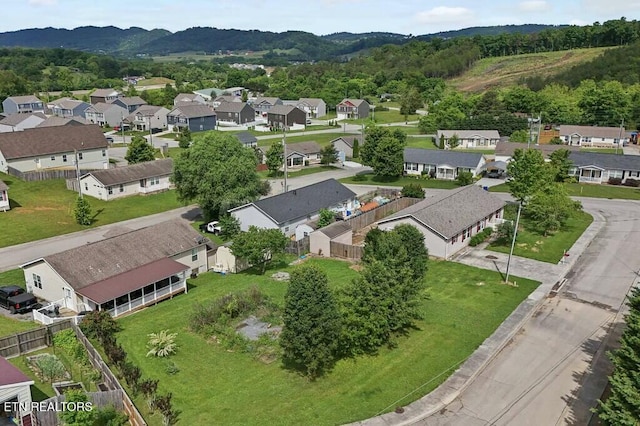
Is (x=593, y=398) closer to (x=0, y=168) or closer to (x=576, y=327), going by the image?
(x=576, y=327)

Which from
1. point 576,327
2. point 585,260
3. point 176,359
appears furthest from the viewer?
point 585,260

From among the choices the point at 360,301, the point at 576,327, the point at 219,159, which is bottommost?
the point at 576,327

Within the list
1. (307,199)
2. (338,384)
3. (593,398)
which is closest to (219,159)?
(307,199)

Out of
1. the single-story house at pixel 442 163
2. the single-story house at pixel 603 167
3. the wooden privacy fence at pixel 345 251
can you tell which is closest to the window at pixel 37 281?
the wooden privacy fence at pixel 345 251

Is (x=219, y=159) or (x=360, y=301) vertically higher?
(x=219, y=159)

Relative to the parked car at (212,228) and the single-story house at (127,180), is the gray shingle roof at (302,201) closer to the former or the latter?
the parked car at (212,228)

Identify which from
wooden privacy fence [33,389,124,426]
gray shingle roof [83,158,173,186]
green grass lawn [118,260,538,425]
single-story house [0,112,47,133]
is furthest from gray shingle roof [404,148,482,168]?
single-story house [0,112,47,133]

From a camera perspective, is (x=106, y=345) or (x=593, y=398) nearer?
(x=593, y=398)

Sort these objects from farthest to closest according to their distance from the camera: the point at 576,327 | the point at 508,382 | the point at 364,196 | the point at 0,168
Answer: the point at 0,168 < the point at 364,196 < the point at 576,327 < the point at 508,382
